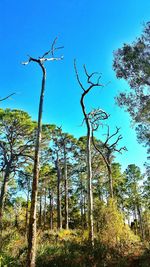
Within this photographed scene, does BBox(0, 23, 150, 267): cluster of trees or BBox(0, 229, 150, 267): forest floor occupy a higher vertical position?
BBox(0, 23, 150, 267): cluster of trees

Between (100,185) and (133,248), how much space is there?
19.6m

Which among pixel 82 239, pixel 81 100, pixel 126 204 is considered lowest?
pixel 82 239

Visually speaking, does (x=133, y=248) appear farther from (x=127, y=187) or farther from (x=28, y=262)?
(x=127, y=187)

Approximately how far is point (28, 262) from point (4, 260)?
4.29 feet

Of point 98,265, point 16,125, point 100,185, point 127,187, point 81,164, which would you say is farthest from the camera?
point 127,187

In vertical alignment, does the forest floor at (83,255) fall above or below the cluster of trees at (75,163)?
below

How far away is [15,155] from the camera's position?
889 inches

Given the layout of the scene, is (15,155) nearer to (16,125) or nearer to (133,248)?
(16,125)

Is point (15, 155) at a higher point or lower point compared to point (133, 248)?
higher

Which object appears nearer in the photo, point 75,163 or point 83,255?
point 83,255

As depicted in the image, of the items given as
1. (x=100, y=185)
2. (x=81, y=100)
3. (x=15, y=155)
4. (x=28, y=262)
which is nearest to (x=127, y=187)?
(x=100, y=185)

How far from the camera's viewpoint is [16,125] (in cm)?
2256

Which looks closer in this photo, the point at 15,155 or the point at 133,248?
the point at 133,248

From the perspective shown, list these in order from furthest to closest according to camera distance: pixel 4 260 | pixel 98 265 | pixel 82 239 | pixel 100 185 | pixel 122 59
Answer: pixel 100 185 < pixel 122 59 < pixel 82 239 < pixel 98 265 < pixel 4 260
